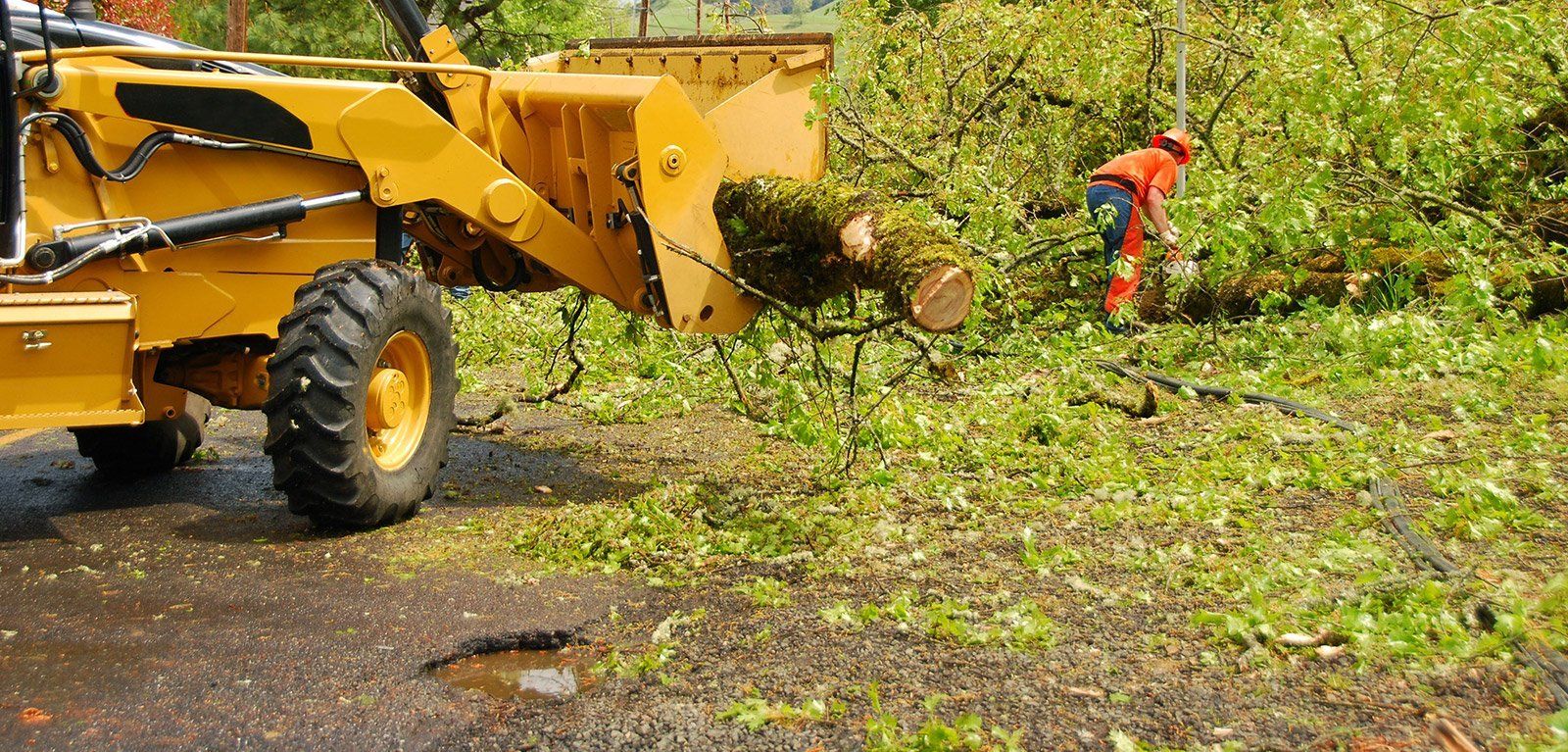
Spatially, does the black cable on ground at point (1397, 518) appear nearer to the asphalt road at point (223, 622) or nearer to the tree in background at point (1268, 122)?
the tree in background at point (1268, 122)

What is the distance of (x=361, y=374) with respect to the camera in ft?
17.5

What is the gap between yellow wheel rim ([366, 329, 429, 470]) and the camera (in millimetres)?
5703

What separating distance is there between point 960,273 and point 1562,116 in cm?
615

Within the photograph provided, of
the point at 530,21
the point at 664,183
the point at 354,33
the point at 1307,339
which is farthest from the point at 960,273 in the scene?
the point at 530,21

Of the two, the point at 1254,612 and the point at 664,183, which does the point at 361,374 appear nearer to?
the point at 664,183

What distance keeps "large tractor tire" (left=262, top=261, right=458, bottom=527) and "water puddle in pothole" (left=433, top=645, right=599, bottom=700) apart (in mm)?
1408

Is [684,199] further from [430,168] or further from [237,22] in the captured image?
[237,22]

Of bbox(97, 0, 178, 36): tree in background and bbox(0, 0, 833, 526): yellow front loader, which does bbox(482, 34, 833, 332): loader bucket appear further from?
bbox(97, 0, 178, 36): tree in background

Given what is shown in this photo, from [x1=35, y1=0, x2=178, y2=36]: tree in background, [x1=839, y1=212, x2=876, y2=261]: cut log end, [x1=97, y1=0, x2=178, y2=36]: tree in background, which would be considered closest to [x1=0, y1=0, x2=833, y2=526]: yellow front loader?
[x1=839, y1=212, x2=876, y2=261]: cut log end

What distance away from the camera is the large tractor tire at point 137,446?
653cm

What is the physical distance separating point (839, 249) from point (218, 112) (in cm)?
255

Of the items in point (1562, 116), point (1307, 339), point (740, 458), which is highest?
point (1562, 116)

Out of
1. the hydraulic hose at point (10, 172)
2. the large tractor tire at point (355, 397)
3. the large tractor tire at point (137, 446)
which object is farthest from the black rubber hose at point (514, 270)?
the hydraulic hose at point (10, 172)

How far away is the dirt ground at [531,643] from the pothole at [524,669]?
5cm
